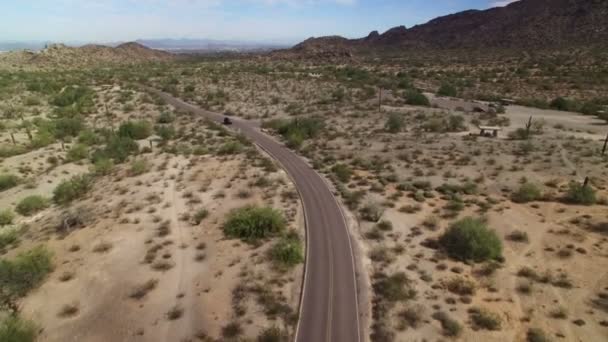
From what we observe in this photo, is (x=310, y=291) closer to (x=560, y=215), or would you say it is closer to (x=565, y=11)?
(x=560, y=215)

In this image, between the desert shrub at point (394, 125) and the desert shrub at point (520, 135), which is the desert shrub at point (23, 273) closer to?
the desert shrub at point (394, 125)

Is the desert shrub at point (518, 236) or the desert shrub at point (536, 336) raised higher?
the desert shrub at point (518, 236)

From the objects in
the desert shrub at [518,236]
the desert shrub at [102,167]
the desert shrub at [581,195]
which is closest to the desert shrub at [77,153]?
the desert shrub at [102,167]

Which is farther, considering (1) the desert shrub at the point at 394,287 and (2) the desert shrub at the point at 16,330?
(1) the desert shrub at the point at 394,287

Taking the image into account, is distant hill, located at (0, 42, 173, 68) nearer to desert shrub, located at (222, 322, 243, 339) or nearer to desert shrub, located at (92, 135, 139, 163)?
desert shrub, located at (92, 135, 139, 163)

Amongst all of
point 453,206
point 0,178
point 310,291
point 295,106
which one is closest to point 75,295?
point 310,291

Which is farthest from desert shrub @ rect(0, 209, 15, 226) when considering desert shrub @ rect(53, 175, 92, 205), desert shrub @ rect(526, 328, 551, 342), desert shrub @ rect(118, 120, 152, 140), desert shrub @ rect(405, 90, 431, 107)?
desert shrub @ rect(405, 90, 431, 107)

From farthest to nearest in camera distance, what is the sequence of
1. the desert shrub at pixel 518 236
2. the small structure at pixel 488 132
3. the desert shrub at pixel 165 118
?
the desert shrub at pixel 165 118 < the small structure at pixel 488 132 < the desert shrub at pixel 518 236
